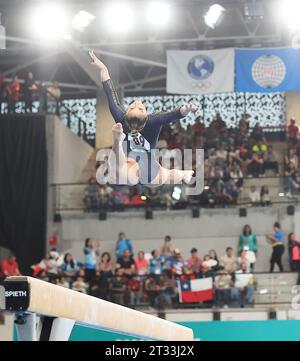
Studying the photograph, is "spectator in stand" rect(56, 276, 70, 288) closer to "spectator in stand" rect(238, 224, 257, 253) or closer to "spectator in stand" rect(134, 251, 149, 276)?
"spectator in stand" rect(134, 251, 149, 276)

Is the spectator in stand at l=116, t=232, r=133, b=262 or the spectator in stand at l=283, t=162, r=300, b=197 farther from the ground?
the spectator in stand at l=283, t=162, r=300, b=197

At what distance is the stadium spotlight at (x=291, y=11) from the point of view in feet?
43.9

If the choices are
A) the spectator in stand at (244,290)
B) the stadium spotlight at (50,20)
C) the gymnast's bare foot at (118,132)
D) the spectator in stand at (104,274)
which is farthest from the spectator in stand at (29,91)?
the gymnast's bare foot at (118,132)

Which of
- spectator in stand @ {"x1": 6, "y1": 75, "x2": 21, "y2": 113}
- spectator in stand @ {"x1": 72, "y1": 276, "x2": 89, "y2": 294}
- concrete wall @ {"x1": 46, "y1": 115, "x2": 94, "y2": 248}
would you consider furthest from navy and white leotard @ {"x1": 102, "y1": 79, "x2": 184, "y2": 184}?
spectator in stand @ {"x1": 6, "y1": 75, "x2": 21, "y2": 113}

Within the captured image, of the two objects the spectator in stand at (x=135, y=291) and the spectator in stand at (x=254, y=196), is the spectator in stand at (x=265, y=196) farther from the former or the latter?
the spectator in stand at (x=135, y=291)

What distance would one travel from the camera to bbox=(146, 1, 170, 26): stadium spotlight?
44.9 feet

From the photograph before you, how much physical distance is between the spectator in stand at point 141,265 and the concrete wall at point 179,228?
59.2 inches

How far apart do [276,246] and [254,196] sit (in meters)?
1.37

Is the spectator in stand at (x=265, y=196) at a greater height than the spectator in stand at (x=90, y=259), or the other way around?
the spectator in stand at (x=265, y=196)

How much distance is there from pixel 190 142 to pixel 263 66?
133 inches

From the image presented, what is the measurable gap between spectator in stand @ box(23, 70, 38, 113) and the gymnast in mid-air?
9.61m

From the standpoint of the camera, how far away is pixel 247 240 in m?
14.4

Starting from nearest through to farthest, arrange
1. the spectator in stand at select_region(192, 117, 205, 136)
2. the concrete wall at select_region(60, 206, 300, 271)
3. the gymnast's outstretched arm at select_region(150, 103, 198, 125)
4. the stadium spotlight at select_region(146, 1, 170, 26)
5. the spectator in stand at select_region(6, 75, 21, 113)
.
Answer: the gymnast's outstretched arm at select_region(150, 103, 198, 125), the stadium spotlight at select_region(146, 1, 170, 26), the concrete wall at select_region(60, 206, 300, 271), the spectator in stand at select_region(6, 75, 21, 113), the spectator in stand at select_region(192, 117, 205, 136)

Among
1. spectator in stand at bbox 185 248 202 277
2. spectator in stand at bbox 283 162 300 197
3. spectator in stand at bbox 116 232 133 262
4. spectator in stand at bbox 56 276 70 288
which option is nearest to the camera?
spectator in stand at bbox 56 276 70 288
